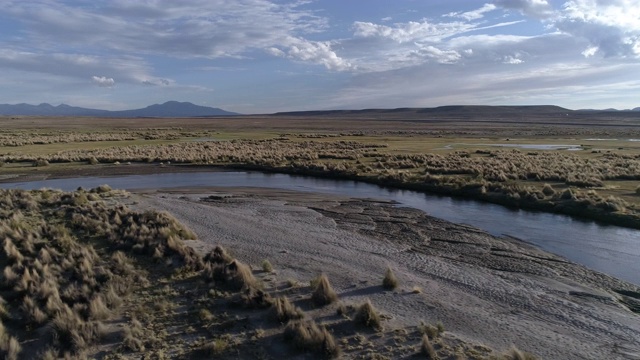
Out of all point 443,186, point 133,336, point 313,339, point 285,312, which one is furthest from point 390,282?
point 443,186

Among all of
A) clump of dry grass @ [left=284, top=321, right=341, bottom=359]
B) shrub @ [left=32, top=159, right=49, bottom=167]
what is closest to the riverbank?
shrub @ [left=32, top=159, right=49, bottom=167]

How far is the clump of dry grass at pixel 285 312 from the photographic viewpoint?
1056 cm

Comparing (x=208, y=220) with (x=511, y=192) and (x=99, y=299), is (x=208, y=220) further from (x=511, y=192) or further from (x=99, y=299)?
(x=511, y=192)

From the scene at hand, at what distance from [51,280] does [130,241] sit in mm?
4299

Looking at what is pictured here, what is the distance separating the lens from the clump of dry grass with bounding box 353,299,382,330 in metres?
10.2

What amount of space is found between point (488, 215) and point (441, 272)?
32.8 feet

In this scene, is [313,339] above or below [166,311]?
above

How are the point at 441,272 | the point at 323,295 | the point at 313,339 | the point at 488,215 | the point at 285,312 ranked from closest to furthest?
the point at 313,339 < the point at 285,312 < the point at 323,295 < the point at 441,272 < the point at 488,215

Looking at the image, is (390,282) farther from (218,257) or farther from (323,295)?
(218,257)

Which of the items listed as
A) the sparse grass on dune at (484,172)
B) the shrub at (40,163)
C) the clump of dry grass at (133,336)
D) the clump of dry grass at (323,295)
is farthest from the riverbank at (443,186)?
the clump of dry grass at (133,336)

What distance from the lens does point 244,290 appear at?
1198 centimetres

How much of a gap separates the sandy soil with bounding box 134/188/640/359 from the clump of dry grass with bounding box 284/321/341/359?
1833 millimetres

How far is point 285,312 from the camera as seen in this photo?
420 inches

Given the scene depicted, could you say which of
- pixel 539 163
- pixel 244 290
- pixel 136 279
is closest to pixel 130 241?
pixel 136 279
